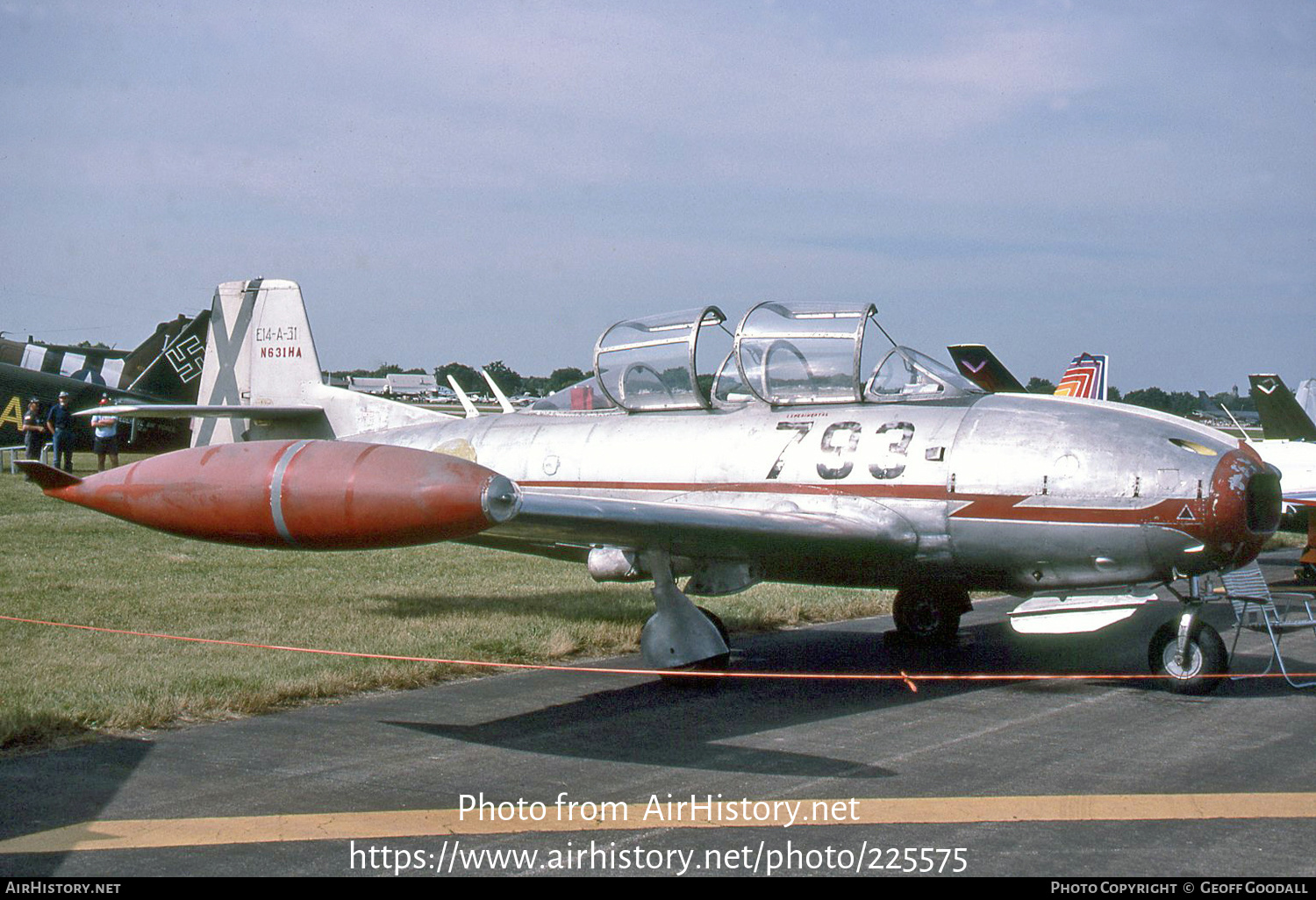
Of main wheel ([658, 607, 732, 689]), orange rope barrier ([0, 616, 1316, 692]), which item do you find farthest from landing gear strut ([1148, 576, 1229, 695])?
main wheel ([658, 607, 732, 689])

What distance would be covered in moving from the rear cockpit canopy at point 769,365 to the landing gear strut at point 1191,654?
6.81ft

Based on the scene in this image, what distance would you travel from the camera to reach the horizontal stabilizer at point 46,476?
222 inches

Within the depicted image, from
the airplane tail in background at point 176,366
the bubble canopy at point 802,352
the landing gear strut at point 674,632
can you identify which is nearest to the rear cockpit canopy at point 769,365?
the bubble canopy at point 802,352

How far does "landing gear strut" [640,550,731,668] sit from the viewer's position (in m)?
8.16

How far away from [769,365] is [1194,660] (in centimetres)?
360


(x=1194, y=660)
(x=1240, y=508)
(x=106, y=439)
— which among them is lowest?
(x=1194, y=660)

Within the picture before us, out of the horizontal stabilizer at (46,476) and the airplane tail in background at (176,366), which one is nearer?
the horizontal stabilizer at (46,476)

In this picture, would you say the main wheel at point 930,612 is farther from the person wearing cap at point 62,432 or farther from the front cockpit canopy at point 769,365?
the person wearing cap at point 62,432

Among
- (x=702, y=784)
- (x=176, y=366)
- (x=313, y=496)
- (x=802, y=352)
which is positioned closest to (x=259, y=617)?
(x=802, y=352)

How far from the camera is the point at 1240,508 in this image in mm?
7230

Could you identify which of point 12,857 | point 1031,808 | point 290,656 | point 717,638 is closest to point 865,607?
point 717,638

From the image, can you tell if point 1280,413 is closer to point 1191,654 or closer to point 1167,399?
point 1191,654
